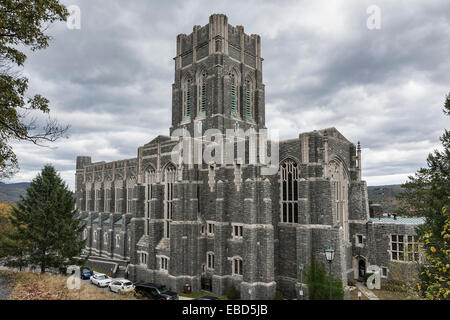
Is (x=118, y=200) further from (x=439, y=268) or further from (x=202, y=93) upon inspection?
(x=439, y=268)

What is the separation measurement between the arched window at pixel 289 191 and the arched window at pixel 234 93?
11794 mm

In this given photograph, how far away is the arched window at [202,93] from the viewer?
113 ft

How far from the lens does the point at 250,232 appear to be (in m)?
22.8

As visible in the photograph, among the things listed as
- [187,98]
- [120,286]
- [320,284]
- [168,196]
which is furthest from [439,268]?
[187,98]

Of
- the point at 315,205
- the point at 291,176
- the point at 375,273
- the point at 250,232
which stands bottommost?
the point at 375,273

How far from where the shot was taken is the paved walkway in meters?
22.7

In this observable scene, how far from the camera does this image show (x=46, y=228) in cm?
2389

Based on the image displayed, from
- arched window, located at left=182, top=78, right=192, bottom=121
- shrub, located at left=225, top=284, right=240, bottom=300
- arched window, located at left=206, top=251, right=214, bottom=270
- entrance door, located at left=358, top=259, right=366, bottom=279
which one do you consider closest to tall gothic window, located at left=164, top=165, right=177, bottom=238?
arched window, located at left=206, top=251, right=214, bottom=270

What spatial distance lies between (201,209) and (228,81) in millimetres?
15954

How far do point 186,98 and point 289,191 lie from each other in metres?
19.5

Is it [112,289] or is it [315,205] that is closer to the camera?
[315,205]
